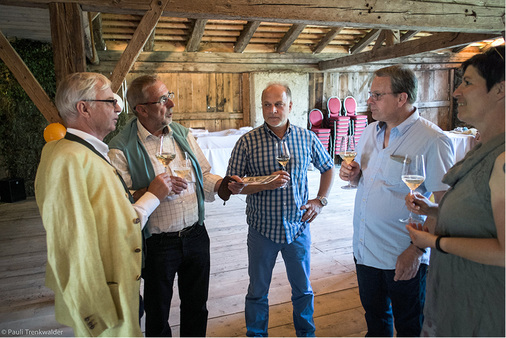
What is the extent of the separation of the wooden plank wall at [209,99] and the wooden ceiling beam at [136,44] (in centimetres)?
434

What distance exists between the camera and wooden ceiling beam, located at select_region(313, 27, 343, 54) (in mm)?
8133

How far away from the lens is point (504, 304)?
1174 millimetres

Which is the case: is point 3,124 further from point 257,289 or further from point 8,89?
point 257,289

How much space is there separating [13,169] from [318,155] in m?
6.74

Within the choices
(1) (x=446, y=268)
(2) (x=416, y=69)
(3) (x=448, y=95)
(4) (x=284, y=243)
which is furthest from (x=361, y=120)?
→ (1) (x=446, y=268)

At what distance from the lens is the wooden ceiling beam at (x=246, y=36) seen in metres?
7.46

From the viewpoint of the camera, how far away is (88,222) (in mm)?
1386

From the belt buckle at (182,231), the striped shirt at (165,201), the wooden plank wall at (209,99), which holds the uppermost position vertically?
the wooden plank wall at (209,99)

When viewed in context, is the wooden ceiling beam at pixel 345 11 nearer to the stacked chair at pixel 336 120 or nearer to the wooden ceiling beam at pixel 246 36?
the wooden ceiling beam at pixel 246 36

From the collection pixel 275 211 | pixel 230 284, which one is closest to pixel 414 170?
pixel 275 211

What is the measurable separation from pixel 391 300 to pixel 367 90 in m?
8.38

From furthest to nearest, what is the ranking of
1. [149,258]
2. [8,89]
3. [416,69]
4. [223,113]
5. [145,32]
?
[416,69], [223,113], [8,89], [145,32], [149,258]

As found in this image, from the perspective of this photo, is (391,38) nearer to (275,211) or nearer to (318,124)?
(318,124)

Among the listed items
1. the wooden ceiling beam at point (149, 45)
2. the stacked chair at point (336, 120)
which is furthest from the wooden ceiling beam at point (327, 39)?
the wooden ceiling beam at point (149, 45)
